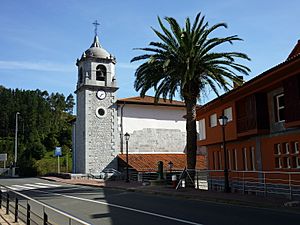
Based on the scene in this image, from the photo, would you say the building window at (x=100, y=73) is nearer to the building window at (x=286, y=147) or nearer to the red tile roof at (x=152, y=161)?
the red tile roof at (x=152, y=161)

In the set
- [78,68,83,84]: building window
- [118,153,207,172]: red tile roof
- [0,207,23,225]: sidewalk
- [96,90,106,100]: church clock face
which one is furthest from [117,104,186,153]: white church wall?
[0,207,23,225]: sidewalk

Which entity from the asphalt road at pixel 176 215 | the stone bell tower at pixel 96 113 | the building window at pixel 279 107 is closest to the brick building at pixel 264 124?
the building window at pixel 279 107

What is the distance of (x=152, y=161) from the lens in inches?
1713

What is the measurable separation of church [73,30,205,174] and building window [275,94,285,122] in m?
22.6

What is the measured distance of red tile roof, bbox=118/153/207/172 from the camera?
41.2 meters

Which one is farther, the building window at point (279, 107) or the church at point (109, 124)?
the church at point (109, 124)

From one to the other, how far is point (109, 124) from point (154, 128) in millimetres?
6269

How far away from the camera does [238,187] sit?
2344 centimetres

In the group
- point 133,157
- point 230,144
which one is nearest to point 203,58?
point 230,144

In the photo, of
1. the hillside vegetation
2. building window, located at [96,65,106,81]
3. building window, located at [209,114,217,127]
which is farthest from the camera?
the hillside vegetation

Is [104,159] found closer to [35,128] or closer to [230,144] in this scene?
[230,144]

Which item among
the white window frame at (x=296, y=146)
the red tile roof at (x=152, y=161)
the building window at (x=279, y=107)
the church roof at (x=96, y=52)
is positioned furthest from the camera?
the church roof at (x=96, y=52)

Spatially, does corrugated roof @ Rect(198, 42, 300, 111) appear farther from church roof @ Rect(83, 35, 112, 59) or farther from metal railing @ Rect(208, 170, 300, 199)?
church roof @ Rect(83, 35, 112, 59)

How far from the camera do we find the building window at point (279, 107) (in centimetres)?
2048
